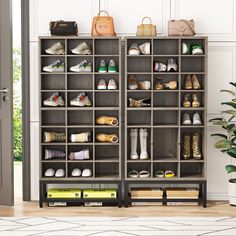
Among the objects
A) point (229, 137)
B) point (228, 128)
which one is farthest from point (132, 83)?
point (229, 137)

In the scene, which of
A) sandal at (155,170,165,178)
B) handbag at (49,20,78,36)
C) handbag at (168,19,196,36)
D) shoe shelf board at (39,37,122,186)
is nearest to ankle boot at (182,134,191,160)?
sandal at (155,170,165,178)

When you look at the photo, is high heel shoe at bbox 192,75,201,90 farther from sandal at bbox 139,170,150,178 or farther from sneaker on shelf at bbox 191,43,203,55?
sandal at bbox 139,170,150,178

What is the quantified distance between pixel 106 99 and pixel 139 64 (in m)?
0.49

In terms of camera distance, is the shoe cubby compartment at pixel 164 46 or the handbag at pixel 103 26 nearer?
the handbag at pixel 103 26

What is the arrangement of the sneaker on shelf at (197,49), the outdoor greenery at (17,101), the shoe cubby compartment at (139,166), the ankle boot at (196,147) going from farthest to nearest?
1. the outdoor greenery at (17,101)
2. the shoe cubby compartment at (139,166)
3. the ankle boot at (196,147)
4. the sneaker on shelf at (197,49)

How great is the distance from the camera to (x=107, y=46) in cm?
575

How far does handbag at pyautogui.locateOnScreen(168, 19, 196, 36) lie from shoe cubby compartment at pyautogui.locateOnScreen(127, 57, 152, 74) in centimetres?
39

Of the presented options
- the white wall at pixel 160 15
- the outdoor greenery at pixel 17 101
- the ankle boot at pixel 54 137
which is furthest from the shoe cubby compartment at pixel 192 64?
the outdoor greenery at pixel 17 101

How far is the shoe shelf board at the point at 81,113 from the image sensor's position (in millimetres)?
5574

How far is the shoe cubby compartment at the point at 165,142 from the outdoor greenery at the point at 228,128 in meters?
0.43

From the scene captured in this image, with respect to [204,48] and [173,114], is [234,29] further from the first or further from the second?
[173,114]

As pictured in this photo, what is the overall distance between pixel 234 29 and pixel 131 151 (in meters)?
1.63

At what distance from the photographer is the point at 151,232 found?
178 inches

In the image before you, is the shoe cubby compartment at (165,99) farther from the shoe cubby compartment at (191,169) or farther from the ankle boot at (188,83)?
the shoe cubby compartment at (191,169)
